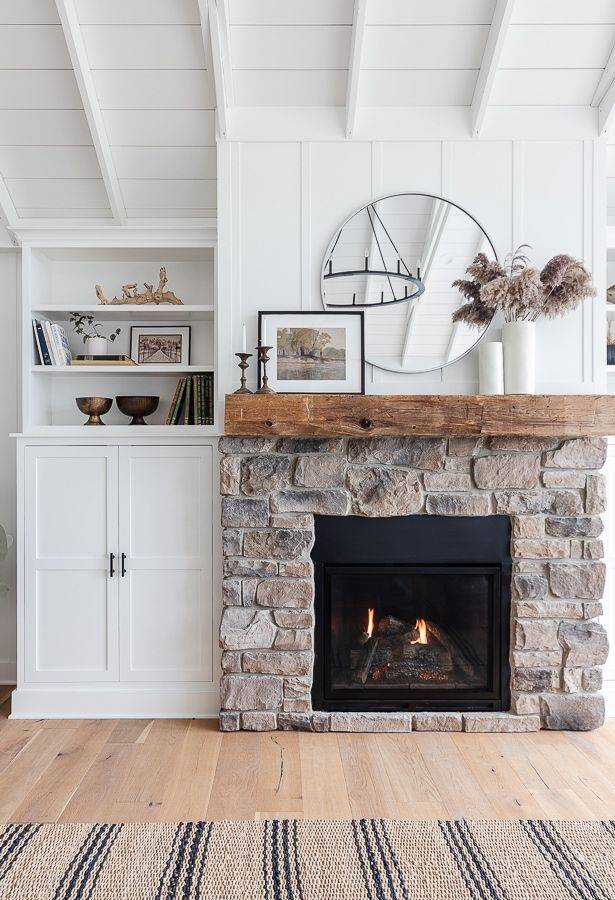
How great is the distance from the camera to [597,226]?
8.79 feet

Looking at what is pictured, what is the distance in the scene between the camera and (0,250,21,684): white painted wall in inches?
125

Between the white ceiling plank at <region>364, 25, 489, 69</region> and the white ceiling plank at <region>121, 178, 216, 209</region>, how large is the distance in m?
0.88

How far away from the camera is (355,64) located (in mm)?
2395

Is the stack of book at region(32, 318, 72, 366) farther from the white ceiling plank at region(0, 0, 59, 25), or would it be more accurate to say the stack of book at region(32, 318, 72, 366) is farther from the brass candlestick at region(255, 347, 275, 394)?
the white ceiling plank at region(0, 0, 59, 25)

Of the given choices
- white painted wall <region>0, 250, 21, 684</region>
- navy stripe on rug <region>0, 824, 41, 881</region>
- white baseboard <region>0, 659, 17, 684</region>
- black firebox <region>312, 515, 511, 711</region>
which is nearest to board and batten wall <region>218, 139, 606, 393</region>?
black firebox <region>312, 515, 511, 711</region>

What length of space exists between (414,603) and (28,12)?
280 cm

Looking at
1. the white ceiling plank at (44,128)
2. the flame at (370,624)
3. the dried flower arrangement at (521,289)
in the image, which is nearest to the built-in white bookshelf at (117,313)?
the white ceiling plank at (44,128)

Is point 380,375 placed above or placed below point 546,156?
below

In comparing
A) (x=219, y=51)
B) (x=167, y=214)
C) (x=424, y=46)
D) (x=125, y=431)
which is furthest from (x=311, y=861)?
(x=424, y=46)

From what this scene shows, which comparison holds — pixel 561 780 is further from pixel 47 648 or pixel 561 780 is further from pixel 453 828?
pixel 47 648

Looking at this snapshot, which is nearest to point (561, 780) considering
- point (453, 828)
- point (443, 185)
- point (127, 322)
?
point (453, 828)

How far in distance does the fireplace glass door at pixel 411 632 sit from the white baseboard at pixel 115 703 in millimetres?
600

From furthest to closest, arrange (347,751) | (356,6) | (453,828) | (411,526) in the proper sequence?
1. (411,526)
2. (347,751)
3. (356,6)
4. (453,828)

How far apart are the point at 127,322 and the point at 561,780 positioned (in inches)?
108
